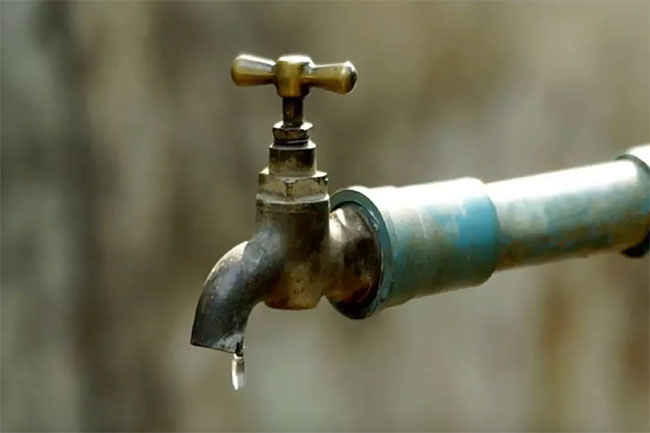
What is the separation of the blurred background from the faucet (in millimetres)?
365

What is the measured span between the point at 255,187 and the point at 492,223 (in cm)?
42

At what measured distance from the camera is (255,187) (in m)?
0.92

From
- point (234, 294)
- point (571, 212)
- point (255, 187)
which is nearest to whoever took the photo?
point (234, 294)

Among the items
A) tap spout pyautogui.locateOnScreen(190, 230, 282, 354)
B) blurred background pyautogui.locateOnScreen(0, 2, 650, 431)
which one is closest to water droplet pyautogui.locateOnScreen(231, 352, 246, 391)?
tap spout pyautogui.locateOnScreen(190, 230, 282, 354)

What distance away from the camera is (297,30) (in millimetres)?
903

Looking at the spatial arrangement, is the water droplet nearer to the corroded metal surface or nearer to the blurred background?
the corroded metal surface

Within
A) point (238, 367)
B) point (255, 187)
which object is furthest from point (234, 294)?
point (255, 187)

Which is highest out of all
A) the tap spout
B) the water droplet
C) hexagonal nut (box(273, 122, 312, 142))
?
hexagonal nut (box(273, 122, 312, 142))

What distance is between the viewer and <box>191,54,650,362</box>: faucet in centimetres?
47

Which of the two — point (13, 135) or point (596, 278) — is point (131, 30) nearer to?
point (13, 135)

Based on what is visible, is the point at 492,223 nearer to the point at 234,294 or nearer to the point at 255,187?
the point at 234,294

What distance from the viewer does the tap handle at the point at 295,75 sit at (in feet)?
1.51

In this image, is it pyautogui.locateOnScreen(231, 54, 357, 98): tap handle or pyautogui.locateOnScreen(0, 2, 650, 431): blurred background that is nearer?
pyautogui.locateOnScreen(231, 54, 357, 98): tap handle

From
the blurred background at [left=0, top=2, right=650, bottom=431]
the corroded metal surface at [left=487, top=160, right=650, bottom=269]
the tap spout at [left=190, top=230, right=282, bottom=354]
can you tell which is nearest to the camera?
the tap spout at [left=190, top=230, right=282, bottom=354]
